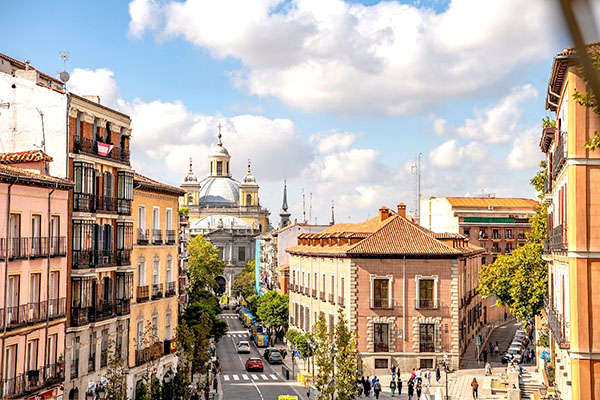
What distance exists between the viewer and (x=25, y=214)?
28234mm

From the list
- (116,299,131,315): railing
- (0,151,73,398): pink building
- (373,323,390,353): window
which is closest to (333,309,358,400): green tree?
(116,299,131,315): railing

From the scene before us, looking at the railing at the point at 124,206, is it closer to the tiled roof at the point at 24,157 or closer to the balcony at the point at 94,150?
the balcony at the point at 94,150

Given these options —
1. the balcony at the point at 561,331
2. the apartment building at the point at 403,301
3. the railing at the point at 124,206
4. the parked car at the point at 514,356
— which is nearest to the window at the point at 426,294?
the apartment building at the point at 403,301

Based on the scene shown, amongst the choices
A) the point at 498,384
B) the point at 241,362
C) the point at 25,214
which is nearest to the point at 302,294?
the point at 241,362

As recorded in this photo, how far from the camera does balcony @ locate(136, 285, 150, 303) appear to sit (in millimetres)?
42094

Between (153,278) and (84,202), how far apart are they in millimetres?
11187

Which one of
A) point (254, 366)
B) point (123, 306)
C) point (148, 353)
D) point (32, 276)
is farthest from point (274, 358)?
point (32, 276)

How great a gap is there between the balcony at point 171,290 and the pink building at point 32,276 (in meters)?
15.0

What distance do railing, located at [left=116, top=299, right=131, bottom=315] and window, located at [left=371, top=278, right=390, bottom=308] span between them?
71.4 ft

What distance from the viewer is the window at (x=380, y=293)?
56.6 meters

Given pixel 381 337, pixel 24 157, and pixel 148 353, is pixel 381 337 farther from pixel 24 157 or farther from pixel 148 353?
pixel 24 157

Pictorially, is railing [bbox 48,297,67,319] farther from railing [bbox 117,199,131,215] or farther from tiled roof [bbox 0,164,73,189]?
railing [bbox 117,199,131,215]

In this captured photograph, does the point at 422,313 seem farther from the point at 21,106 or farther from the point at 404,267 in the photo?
the point at 21,106

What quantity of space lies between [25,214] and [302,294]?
4950 cm
